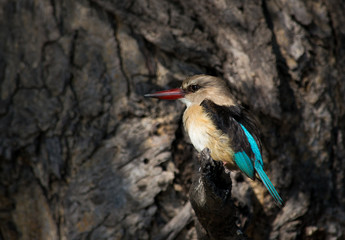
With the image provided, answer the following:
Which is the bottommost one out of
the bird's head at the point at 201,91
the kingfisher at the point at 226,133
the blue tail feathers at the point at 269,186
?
the blue tail feathers at the point at 269,186

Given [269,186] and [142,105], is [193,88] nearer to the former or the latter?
[142,105]

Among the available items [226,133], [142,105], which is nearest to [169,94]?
[142,105]

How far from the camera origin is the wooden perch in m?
2.33

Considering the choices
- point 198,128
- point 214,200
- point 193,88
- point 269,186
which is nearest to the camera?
point 214,200

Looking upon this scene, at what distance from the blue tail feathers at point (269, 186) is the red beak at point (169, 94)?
76 cm

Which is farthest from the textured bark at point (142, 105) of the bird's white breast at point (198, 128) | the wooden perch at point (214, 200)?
the wooden perch at point (214, 200)

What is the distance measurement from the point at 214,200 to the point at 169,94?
3.76 feet

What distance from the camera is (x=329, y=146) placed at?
3.57 metres

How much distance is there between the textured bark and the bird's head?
0.25ft

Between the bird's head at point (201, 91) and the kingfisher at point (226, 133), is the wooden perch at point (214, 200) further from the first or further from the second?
the bird's head at point (201, 91)

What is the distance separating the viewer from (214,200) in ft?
7.77

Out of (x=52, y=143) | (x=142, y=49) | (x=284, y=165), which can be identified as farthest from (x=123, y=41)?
(x=284, y=165)

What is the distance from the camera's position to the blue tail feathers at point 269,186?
295 centimetres

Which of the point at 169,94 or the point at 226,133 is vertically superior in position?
the point at 169,94
